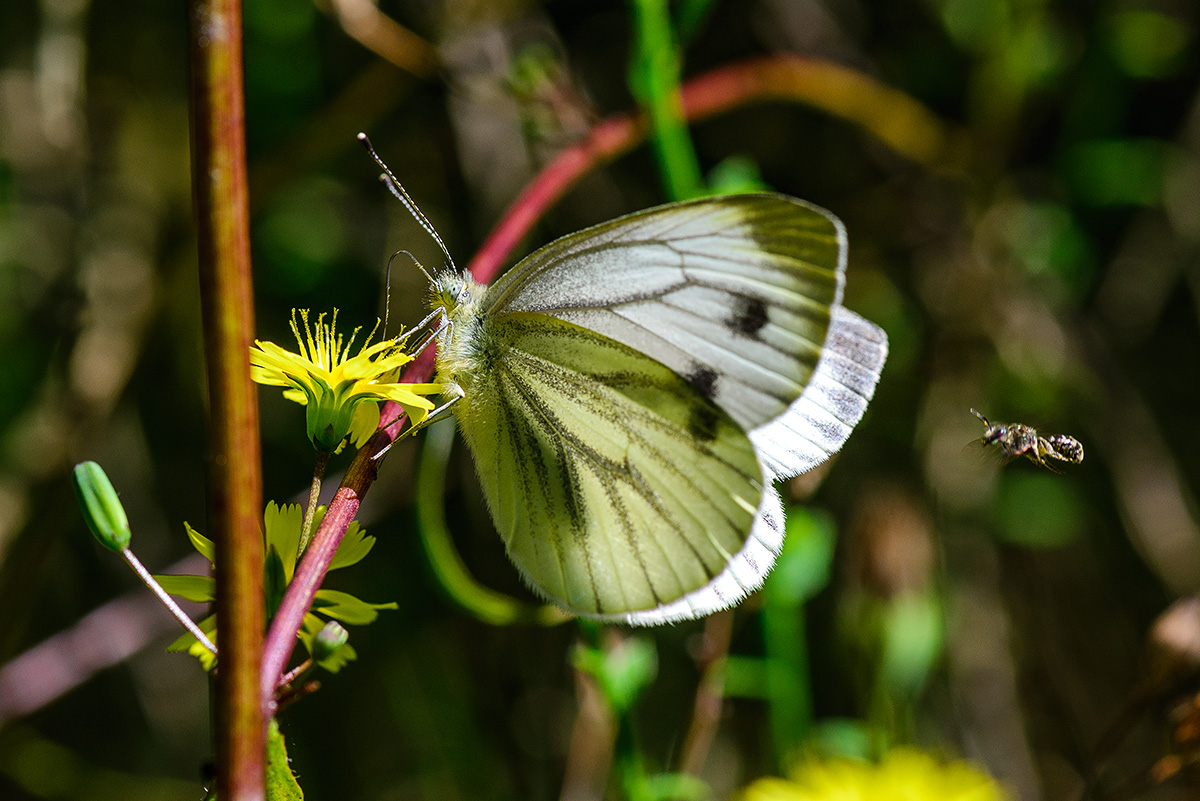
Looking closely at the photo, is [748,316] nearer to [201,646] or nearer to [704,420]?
[704,420]

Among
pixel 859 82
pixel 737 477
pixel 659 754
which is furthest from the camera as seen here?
pixel 659 754

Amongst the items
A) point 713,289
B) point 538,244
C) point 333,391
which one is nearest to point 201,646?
point 333,391

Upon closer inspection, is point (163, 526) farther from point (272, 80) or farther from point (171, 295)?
point (272, 80)

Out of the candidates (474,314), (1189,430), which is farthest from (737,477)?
(1189,430)

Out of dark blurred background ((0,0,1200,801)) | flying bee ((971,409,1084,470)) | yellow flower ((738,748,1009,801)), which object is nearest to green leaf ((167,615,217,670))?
flying bee ((971,409,1084,470))

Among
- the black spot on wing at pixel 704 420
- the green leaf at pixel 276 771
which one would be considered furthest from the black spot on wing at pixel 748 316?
the green leaf at pixel 276 771

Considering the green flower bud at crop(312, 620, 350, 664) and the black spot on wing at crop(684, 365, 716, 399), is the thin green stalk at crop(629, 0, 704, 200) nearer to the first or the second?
the black spot on wing at crop(684, 365, 716, 399)

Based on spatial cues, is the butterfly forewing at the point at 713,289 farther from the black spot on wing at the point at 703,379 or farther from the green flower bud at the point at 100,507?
the green flower bud at the point at 100,507
